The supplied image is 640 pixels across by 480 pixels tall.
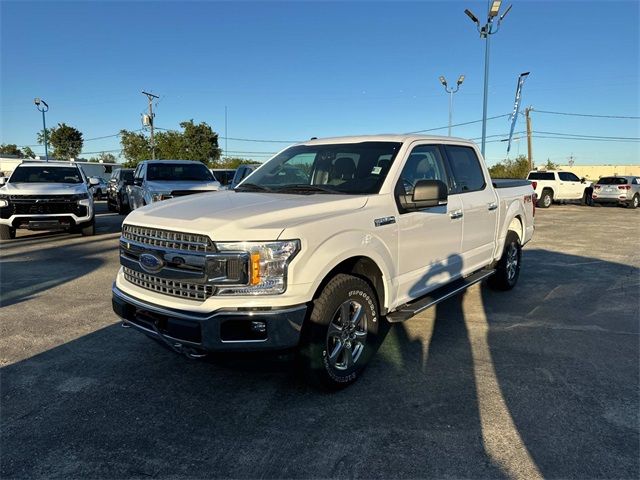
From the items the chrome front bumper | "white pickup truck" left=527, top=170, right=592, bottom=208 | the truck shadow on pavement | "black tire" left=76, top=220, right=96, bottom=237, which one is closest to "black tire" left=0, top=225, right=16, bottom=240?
"black tire" left=76, top=220, right=96, bottom=237

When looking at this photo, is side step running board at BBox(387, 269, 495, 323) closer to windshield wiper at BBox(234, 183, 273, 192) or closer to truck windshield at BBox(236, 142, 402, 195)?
truck windshield at BBox(236, 142, 402, 195)

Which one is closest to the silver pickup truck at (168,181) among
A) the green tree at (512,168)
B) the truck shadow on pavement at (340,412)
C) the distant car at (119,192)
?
the distant car at (119,192)

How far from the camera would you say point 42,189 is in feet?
34.0

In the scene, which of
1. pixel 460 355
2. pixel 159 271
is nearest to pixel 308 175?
pixel 159 271

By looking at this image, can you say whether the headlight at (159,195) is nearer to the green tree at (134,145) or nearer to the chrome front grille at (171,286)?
the chrome front grille at (171,286)

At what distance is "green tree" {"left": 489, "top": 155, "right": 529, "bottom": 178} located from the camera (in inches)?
1567

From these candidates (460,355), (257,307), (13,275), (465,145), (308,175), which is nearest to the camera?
(257,307)

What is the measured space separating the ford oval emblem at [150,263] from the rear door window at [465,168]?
10.3ft

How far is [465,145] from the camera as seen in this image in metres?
5.35

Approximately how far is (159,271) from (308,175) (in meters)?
1.84

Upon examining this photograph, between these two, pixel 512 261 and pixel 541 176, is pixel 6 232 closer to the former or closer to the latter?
pixel 512 261

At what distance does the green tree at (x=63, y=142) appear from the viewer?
215 ft

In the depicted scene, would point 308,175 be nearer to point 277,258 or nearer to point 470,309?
point 277,258

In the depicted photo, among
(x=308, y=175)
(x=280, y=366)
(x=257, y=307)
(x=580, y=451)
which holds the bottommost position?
(x=580, y=451)
